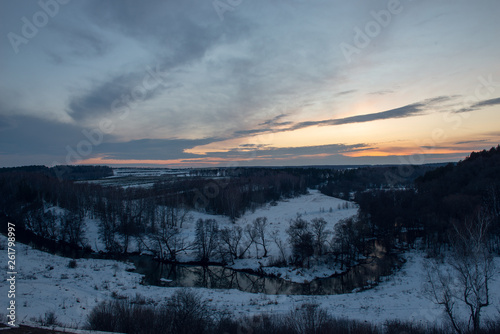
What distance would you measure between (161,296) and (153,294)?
1033 millimetres

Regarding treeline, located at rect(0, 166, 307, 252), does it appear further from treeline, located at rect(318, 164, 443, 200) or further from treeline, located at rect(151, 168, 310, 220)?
treeline, located at rect(318, 164, 443, 200)

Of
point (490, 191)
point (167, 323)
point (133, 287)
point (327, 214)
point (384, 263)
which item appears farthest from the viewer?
point (327, 214)

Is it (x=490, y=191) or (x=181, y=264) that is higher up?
(x=490, y=191)

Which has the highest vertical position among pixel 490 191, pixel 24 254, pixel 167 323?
pixel 490 191

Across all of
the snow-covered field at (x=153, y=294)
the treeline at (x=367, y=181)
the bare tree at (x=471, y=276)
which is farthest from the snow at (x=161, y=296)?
the treeline at (x=367, y=181)

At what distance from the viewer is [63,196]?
57.6m

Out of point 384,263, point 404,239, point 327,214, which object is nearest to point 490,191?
point 404,239

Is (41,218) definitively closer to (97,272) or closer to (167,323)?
(97,272)

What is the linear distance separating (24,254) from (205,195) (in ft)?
150

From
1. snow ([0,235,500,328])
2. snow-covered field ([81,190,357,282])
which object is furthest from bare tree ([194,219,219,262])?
snow ([0,235,500,328])

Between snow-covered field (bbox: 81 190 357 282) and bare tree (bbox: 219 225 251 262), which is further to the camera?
bare tree (bbox: 219 225 251 262)

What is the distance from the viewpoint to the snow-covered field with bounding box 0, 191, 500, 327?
17000 mm

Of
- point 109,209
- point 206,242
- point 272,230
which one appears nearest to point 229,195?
point 272,230

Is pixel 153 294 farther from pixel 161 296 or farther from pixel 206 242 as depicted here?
pixel 206 242
